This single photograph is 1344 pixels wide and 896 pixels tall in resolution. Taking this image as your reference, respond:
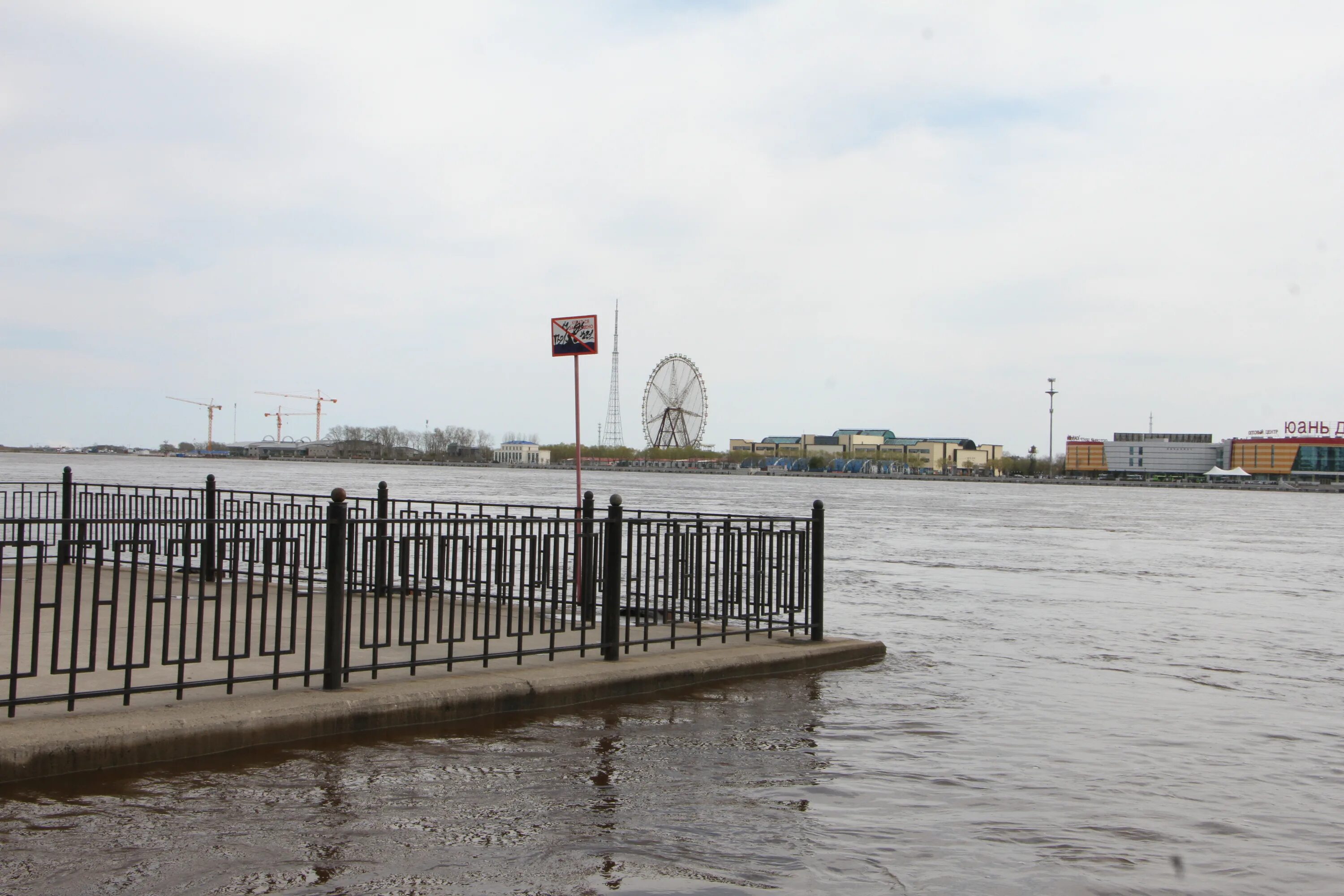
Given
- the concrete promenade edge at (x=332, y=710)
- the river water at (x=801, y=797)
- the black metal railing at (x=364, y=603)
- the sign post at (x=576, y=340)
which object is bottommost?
the river water at (x=801, y=797)

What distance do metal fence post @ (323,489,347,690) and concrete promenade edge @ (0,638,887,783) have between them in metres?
0.17

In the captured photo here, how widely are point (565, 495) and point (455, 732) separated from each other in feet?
253

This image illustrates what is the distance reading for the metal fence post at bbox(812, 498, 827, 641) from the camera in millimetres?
11477

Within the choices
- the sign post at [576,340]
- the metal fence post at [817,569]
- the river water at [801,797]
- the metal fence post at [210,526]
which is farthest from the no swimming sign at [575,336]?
the river water at [801,797]

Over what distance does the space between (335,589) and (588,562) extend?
7.88ft

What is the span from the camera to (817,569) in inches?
457

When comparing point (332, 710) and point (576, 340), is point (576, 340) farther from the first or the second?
point (332, 710)

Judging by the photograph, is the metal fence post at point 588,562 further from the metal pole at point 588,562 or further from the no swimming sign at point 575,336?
the no swimming sign at point 575,336

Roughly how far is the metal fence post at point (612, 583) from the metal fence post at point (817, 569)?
2.24m

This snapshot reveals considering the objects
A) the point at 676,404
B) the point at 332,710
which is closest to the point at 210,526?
the point at 332,710

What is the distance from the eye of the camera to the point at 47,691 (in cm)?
754

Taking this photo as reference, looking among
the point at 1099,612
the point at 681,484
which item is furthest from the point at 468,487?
the point at 1099,612

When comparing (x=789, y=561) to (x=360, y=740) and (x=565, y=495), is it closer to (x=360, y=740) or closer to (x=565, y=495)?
(x=360, y=740)

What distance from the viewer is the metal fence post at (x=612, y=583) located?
32.3 feet
